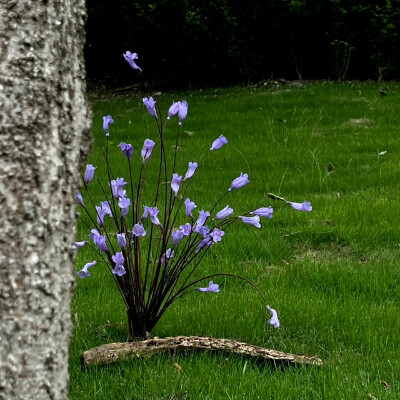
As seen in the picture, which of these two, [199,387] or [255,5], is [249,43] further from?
[199,387]

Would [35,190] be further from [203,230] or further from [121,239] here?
[203,230]

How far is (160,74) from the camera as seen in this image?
11273mm

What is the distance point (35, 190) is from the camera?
4.76 ft

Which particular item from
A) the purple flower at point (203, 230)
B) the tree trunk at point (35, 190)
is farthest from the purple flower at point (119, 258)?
the tree trunk at point (35, 190)

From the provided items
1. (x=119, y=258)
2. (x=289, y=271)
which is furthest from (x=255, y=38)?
(x=119, y=258)

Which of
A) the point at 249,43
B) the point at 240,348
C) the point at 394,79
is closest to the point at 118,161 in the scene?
the point at 240,348

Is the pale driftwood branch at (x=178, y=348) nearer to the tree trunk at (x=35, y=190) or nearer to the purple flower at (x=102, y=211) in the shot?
the purple flower at (x=102, y=211)

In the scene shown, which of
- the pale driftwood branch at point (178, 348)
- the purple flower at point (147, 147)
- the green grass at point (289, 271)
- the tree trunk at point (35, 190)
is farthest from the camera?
the purple flower at point (147, 147)

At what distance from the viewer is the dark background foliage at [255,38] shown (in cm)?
978

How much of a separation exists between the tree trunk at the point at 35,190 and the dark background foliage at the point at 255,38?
854cm

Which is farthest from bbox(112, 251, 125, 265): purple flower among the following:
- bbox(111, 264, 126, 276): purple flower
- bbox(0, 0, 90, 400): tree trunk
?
bbox(0, 0, 90, 400): tree trunk

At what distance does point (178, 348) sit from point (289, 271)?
1142 millimetres

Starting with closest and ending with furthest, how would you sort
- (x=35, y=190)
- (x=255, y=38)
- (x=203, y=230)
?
(x=35, y=190) → (x=203, y=230) → (x=255, y=38)

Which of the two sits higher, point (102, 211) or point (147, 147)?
point (147, 147)
